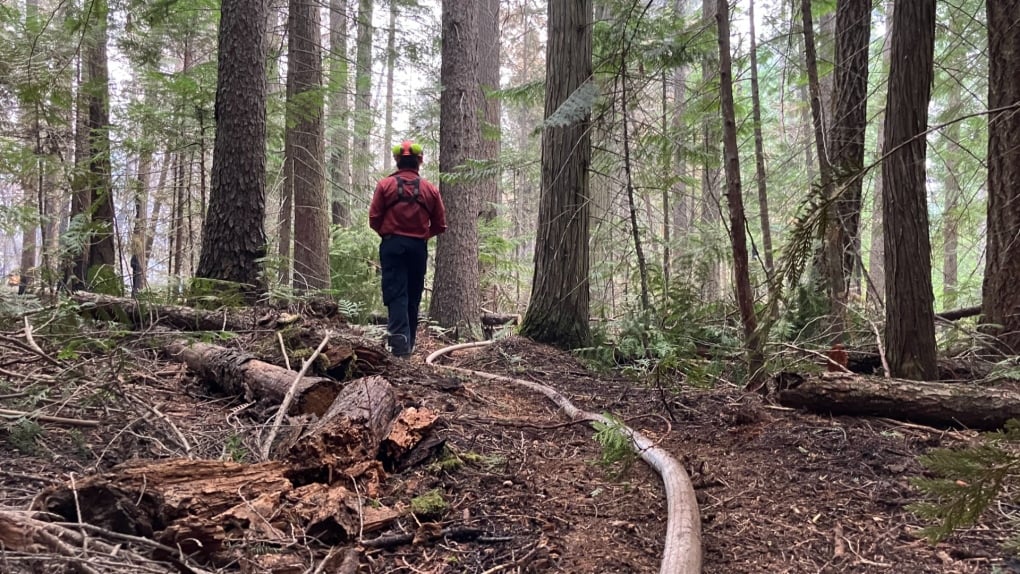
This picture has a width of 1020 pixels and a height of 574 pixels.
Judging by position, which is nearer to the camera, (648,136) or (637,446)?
(637,446)

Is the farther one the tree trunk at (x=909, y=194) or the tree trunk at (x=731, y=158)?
the tree trunk at (x=731, y=158)

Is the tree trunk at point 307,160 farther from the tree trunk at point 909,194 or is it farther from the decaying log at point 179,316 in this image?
the tree trunk at point 909,194

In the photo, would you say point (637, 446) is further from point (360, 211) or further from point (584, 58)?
point (360, 211)

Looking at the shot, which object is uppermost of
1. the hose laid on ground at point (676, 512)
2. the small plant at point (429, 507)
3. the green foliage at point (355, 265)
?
the green foliage at point (355, 265)

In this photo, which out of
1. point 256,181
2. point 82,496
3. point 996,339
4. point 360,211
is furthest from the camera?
point 360,211

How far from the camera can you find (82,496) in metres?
2.05

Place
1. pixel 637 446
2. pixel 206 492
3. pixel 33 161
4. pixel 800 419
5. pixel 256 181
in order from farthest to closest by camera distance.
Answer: pixel 33 161 < pixel 256 181 < pixel 800 419 < pixel 637 446 < pixel 206 492

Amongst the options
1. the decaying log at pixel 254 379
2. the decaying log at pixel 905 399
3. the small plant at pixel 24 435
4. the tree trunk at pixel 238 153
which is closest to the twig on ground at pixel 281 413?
the decaying log at pixel 254 379

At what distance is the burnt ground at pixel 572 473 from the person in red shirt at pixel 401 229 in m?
1.91

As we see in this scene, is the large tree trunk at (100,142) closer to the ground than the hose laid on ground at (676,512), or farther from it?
farther from it

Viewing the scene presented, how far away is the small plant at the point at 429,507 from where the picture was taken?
2.62 m

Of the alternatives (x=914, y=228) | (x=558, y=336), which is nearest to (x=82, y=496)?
(x=914, y=228)

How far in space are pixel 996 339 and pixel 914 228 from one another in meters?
1.70

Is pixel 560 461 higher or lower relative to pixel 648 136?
lower
